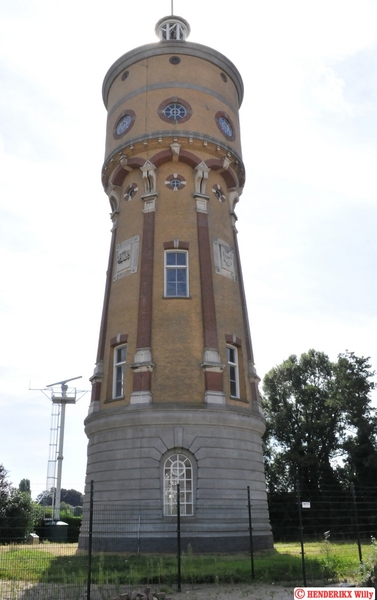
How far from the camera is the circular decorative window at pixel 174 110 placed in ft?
93.3

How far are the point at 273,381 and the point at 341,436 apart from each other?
8.51 m

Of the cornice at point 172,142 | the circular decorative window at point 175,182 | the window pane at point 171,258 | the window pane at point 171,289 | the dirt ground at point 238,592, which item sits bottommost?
the dirt ground at point 238,592

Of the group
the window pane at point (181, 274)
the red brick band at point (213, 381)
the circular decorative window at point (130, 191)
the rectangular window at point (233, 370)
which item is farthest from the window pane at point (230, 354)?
the circular decorative window at point (130, 191)

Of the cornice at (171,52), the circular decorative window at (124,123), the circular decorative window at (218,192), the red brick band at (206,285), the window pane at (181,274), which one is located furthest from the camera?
the cornice at (171,52)

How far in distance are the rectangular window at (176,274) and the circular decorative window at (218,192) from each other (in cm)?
418

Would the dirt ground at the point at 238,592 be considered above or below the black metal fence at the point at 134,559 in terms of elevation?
below

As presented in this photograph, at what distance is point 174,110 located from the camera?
94.2ft

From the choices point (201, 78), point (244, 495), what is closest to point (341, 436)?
point (244, 495)

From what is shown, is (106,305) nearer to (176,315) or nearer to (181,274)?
(181,274)

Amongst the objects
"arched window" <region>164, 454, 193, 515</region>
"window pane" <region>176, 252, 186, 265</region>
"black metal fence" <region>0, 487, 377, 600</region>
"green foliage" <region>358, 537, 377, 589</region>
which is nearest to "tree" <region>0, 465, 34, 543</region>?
"black metal fence" <region>0, 487, 377, 600</region>

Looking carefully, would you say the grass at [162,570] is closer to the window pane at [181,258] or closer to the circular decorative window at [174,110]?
the window pane at [181,258]

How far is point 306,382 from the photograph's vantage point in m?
54.7

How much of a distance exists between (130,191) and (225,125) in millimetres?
6266

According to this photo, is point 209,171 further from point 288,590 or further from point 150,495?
point 288,590
